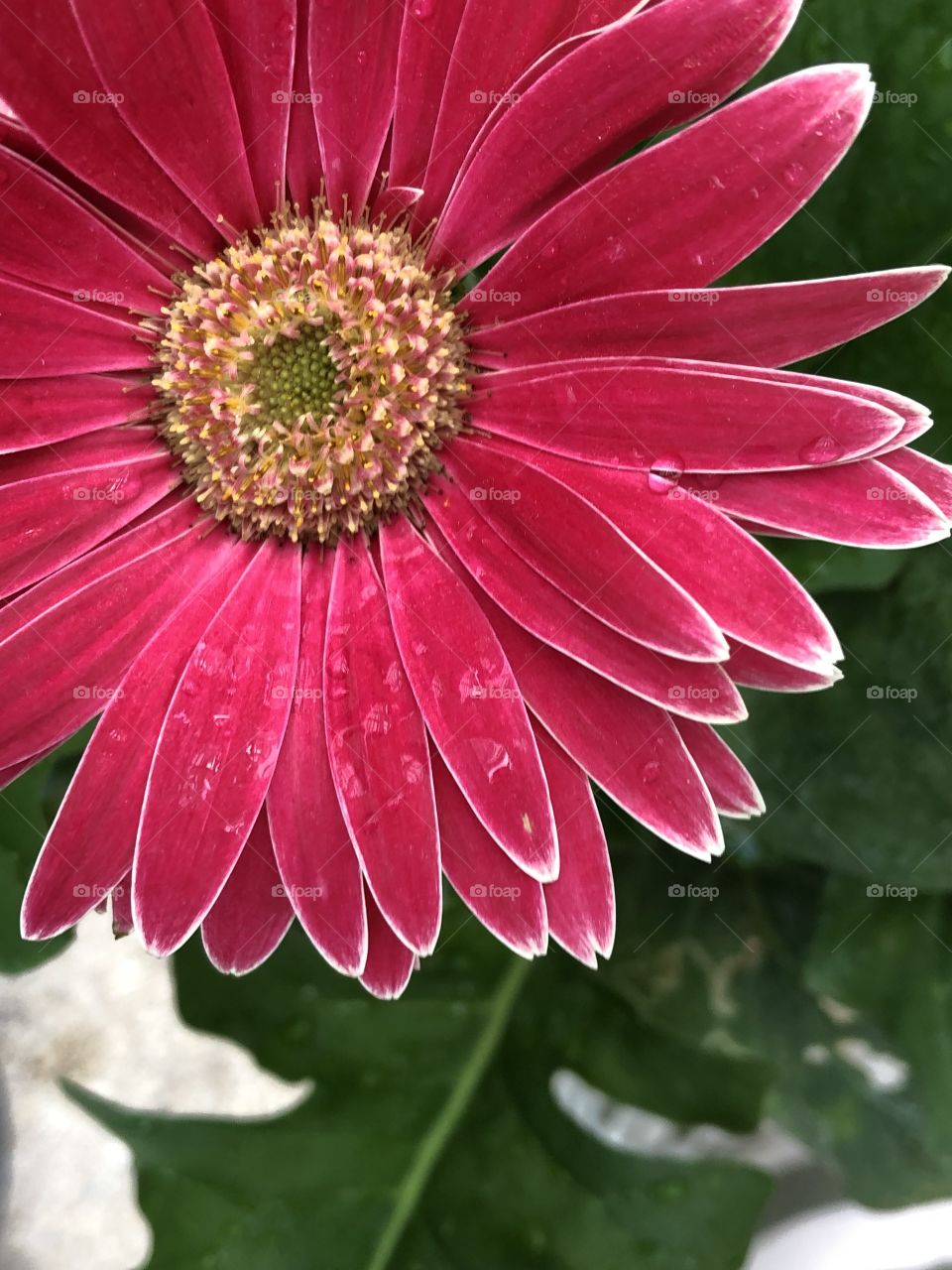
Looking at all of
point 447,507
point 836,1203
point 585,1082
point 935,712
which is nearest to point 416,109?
point 447,507

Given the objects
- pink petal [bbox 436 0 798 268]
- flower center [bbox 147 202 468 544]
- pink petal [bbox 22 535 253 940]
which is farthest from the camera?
flower center [bbox 147 202 468 544]

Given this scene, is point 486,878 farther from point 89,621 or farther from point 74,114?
point 74,114

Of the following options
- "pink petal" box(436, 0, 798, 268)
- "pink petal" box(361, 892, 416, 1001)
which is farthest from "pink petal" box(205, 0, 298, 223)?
"pink petal" box(361, 892, 416, 1001)

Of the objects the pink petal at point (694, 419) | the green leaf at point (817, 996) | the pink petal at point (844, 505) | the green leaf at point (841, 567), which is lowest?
the green leaf at point (817, 996)

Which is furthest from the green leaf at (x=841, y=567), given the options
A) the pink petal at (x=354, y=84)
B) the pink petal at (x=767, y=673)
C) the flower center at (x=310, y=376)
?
the pink petal at (x=354, y=84)

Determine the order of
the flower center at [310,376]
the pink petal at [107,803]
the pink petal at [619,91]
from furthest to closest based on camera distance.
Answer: the flower center at [310,376]
the pink petal at [107,803]
the pink petal at [619,91]

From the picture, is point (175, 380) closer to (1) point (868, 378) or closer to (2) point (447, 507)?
(2) point (447, 507)

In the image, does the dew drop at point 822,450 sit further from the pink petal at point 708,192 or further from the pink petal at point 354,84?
the pink petal at point 354,84

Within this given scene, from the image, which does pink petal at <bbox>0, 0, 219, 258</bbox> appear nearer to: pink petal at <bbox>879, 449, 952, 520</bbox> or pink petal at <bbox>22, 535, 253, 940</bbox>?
pink petal at <bbox>22, 535, 253, 940</bbox>

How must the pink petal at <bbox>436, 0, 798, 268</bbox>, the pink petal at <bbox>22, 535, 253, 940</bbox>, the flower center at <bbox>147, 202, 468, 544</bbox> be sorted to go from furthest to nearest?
the flower center at <bbox>147, 202, 468, 544</bbox>, the pink petal at <bbox>22, 535, 253, 940</bbox>, the pink petal at <bbox>436, 0, 798, 268</bbox>
